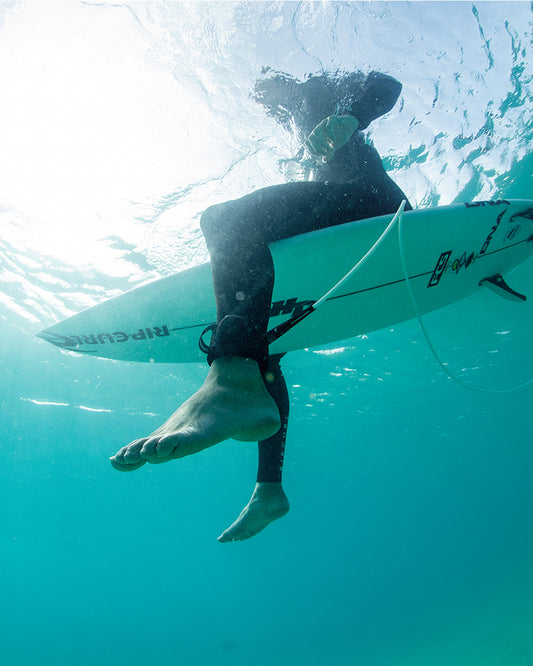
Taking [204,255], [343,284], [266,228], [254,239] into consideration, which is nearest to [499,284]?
[343,284]

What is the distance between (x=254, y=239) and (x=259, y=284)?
327 millimetres

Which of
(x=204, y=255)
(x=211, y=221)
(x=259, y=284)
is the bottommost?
(x=204, y=255)

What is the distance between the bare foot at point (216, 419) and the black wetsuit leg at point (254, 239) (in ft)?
0.40

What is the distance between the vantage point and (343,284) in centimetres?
321

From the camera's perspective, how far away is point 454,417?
24031mm

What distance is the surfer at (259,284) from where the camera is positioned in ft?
4.92

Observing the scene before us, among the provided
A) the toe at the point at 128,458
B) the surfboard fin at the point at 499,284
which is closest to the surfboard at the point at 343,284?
the surfboard fin at the point at 499,284

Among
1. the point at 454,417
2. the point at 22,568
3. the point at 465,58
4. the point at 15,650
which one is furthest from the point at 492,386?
the point at 22,568

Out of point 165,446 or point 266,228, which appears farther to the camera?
point 266,228

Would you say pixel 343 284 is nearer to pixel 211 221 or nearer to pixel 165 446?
pixel 211 221

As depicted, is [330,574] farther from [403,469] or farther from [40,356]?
[40,356]

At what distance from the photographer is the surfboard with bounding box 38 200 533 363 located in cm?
299

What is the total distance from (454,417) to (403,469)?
54.2 feet

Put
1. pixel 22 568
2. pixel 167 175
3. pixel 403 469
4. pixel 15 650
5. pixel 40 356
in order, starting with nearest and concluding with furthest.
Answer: pixel 167 175, pixel 40 356, pixel 403 469, pixel 15 650, pixel 22 568
